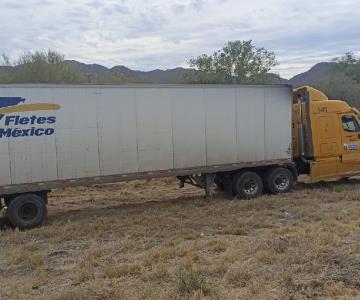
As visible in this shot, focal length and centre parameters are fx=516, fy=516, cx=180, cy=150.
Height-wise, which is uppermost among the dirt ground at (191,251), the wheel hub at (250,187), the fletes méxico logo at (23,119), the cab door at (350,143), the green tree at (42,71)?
the green tree at (42,71)

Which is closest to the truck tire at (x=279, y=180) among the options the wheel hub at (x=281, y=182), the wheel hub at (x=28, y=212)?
the wheel hub at (x=281, y=182)

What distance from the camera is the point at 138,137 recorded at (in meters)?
12.8

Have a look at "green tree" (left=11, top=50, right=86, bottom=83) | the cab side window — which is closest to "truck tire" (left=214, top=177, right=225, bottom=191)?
the cab side window

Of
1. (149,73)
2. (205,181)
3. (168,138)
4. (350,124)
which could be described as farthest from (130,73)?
(168,138)

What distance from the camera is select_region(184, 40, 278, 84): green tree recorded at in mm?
48250

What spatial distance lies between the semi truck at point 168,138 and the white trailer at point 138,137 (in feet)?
0.08

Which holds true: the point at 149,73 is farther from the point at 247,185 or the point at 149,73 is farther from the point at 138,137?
the point at 138,137

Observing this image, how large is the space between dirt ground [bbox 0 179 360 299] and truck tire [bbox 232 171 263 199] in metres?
0.72

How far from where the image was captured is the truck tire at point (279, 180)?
15172 millimetres

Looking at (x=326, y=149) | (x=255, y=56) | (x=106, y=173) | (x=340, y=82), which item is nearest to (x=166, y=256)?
(x=106, y=173)

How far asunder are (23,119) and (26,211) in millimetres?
2098

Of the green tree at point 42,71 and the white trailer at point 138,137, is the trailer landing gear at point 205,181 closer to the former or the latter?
the white trailer at point 138,137

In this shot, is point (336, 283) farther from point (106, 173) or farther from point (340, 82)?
point (340, 82)

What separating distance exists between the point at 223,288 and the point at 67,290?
203cm
